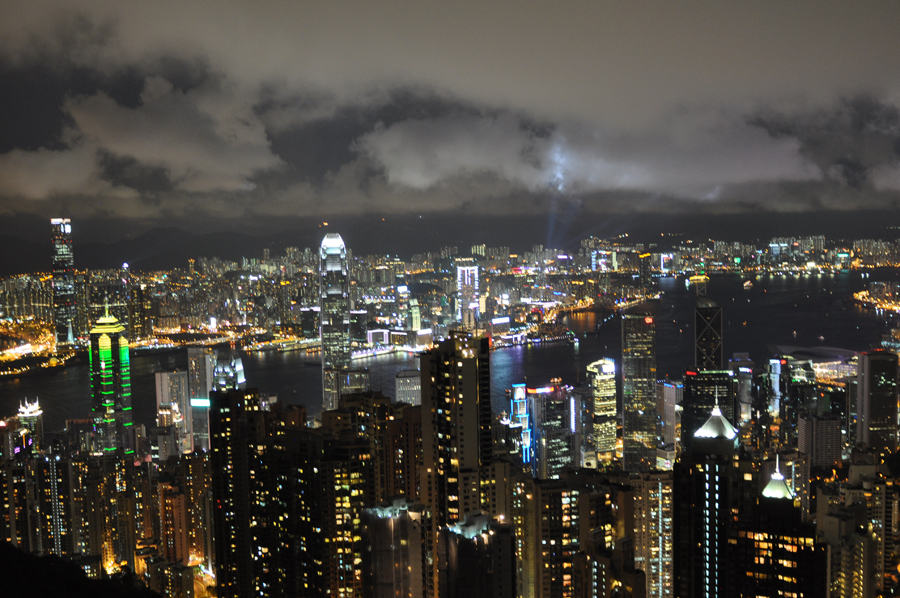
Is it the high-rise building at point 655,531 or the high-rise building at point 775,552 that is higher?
the high-rise building at point 775,552

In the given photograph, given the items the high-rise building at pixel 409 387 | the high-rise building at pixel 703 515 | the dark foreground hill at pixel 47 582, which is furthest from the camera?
the high-rise building at pixel 409 387

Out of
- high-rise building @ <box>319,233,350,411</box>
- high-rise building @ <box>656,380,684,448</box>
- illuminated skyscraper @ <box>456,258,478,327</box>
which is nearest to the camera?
high-rise building @ <box>656,380,684,448</box>

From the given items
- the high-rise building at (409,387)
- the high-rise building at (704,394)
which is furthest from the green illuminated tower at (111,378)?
the high-rise building at (704,394)

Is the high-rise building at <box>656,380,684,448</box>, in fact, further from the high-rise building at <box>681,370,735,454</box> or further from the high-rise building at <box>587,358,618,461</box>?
the high-rise building at <box>587,358,618,461</box>

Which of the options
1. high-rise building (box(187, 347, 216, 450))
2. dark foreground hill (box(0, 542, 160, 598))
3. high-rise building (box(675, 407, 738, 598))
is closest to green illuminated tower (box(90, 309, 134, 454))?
high-rise building (box(187, 347, 216, 450))

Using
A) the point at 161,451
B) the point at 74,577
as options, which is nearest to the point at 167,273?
the point at 161,451

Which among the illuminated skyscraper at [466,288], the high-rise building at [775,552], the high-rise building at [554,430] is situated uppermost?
the illuminated skyscraper at [466,288]

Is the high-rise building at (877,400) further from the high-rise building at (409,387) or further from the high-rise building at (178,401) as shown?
the high-rise building at (178,401)
